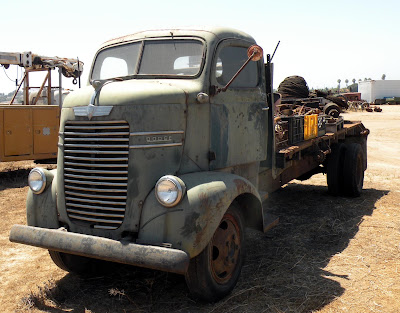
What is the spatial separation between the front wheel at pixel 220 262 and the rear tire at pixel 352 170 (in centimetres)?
410

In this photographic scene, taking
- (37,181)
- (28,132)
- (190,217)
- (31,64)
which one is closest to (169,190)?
(190,217)

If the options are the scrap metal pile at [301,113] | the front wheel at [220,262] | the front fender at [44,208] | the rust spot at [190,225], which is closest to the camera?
the rust spot at [190,225]

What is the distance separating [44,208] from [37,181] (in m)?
0.28

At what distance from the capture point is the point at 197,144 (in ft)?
13.1

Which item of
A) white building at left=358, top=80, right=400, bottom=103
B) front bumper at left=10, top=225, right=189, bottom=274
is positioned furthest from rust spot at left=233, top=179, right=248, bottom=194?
white building at left=358, top=80, right=400, bottom=103

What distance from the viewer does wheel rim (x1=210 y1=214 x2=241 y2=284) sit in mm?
3760

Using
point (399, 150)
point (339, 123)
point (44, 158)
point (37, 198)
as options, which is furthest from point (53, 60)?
point (399, 150)

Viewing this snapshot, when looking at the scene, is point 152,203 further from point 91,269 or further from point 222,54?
point 222,54

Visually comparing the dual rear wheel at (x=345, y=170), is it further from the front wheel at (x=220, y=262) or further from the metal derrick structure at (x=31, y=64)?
the metal derrick structure at (x=31, y=64)

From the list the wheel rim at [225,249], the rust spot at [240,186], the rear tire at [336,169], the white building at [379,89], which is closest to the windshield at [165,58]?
the rust spot at [240,186]

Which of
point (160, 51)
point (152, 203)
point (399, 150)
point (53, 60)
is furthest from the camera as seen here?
point (399, 150)

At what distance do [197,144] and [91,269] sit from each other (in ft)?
5.65

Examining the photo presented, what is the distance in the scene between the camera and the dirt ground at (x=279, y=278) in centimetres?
372

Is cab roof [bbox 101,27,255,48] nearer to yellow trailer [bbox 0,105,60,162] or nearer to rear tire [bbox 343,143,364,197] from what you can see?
rear tire [bbox 343,143,364,197]
